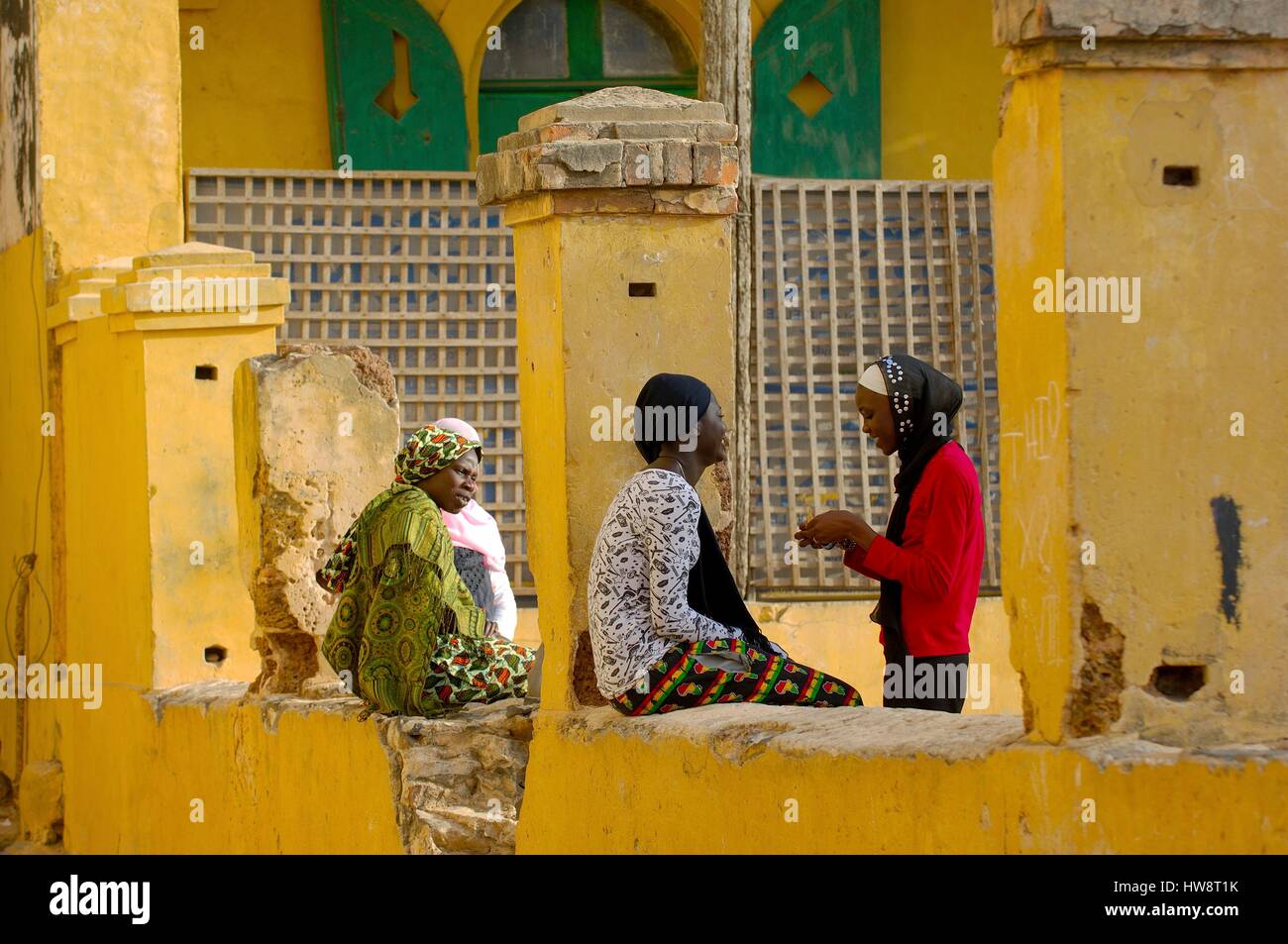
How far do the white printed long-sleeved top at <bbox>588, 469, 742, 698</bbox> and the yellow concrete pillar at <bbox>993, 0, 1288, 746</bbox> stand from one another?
64.8 inches

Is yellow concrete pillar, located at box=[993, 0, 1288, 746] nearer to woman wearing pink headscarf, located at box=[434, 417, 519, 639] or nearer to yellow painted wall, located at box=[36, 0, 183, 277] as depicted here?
woman wearing pink headscarf, located at box=[434, 417, 519, 639]

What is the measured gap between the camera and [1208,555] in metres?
4.46

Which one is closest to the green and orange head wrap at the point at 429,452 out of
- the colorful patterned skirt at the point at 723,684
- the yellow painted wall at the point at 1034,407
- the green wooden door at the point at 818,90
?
the colorful patterned skirt at the point at 723,684

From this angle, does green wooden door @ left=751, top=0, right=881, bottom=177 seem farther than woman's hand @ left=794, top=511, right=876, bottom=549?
Yes

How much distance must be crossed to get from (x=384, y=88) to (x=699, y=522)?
6.76 meters

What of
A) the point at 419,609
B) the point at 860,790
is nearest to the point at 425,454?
the point at 419,609

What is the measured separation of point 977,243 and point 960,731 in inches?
256

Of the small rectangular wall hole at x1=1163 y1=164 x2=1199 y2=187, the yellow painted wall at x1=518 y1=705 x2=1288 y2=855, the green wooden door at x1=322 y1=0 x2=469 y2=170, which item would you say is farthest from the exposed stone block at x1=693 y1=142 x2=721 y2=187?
the green wooden door at x1=322 y1=0 x2=469 y2=170

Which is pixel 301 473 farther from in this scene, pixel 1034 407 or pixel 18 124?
pixel 1034 407

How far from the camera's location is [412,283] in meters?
11.0

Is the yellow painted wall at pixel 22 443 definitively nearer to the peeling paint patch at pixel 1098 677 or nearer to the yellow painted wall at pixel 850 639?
the yellow painted wall at pixel 850 639

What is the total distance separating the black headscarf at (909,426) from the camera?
621 cm

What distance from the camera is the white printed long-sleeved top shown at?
19.5 feet
